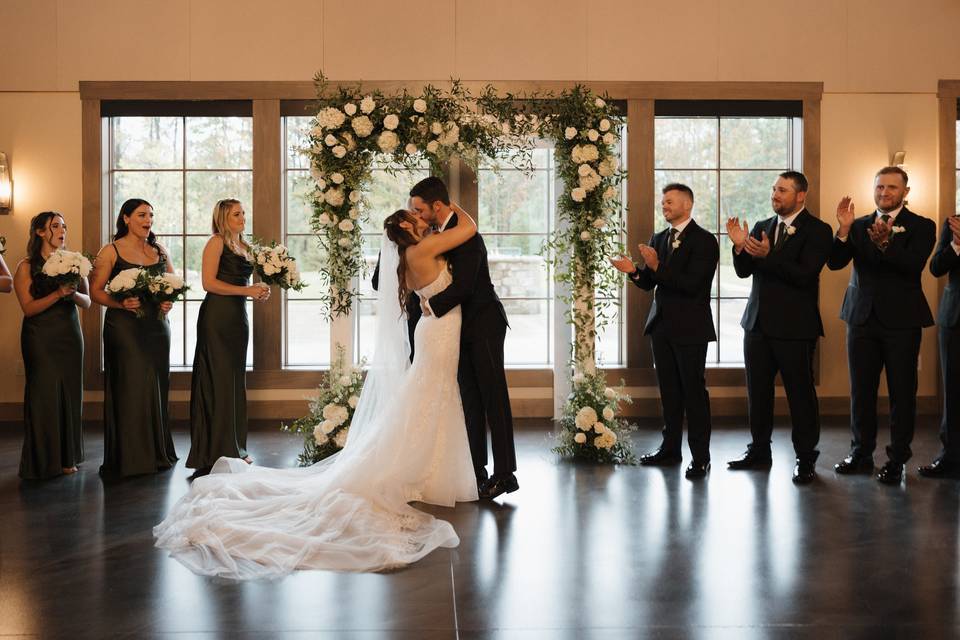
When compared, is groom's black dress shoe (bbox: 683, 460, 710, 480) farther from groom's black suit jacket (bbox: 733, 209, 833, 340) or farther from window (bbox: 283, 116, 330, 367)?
window (bbox: 283, 116, 330, 367)

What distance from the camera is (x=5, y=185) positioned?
7.83 m

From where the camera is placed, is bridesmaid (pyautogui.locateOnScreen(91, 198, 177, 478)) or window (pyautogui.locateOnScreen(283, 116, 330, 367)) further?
window (pyautogui.locateOnScreen(283, 116, 330, 367))

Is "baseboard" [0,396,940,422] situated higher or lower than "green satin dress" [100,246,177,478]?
lower

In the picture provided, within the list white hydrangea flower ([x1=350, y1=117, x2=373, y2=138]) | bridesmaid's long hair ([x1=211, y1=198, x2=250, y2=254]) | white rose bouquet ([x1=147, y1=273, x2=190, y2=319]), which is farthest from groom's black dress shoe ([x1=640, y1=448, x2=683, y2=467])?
white rose bouquet ([x1=147, y1=273, x2=190, y2=319])

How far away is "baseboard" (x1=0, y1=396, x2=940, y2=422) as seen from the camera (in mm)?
8031

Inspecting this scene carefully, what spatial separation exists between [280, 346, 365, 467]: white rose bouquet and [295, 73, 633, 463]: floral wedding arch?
1 cm

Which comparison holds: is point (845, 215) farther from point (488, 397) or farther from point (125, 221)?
point (125, 221)

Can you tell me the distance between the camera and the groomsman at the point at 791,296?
5.66 metres

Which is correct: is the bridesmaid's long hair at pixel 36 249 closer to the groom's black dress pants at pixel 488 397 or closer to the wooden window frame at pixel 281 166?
the wooden window frame at pixel 281 166

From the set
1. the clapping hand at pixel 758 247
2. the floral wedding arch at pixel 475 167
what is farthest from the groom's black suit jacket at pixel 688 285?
the floral wedding arch at pixel 475 167

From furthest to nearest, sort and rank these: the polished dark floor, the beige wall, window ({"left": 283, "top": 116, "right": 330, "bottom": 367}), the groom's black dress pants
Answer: window ({"left": 283, "top": 116, "right": 330, "bottom": 367}) < the beige wall < the groom's black dress pants < the polished dark floor

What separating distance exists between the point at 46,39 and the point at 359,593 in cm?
637

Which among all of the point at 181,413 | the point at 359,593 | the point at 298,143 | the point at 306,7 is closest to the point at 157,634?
the point at 359,593

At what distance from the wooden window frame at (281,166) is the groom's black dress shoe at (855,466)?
2345 millimetres
